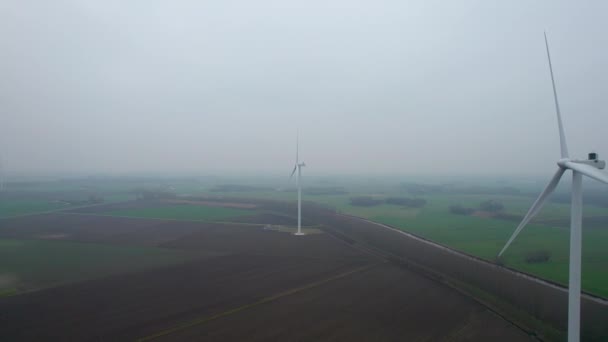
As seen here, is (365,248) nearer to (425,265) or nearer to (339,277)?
(425,265)

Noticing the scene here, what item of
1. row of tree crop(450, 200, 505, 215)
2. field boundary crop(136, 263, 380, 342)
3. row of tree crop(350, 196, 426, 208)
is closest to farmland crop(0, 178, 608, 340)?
field boundary crop(136, 263, 380, 342)

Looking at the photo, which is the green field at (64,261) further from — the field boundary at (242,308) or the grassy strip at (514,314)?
the grassy strip at (514,314)

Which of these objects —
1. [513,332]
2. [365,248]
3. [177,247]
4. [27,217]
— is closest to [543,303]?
[513,332]

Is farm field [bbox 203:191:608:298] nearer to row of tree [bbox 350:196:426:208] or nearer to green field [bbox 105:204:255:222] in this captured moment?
row of tree [bbox 350:196:426:208]

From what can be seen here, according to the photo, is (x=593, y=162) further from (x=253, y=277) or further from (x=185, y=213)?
(x=185, y=213)

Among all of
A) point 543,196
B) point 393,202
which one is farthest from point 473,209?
point 543,196
